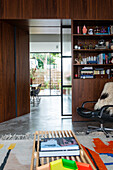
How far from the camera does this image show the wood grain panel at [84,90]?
419 cm

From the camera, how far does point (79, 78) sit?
4.54 metres

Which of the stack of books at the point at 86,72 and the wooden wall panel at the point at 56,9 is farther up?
the wooden wall panel at the point at 56,9

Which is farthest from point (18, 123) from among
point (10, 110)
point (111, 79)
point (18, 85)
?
point (111, 79)

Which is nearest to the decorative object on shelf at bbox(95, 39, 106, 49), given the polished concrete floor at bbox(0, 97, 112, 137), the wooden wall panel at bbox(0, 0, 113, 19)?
the wooden wall panel at bbox(0, 0, 113, 19)

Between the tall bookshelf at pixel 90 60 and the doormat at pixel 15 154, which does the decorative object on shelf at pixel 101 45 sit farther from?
the doormat at pixel 15 154

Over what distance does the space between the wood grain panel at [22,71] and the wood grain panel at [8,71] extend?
0.81ft

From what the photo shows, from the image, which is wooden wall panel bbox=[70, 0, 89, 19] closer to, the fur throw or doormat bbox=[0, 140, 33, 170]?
the fur throw

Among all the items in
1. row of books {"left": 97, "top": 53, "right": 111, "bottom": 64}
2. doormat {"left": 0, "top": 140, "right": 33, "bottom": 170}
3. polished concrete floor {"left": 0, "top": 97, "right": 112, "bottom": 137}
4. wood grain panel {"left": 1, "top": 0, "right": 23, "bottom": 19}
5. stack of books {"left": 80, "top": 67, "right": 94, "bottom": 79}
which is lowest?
polished concrete floor {"left": 0, "top": 97, "right": 112, "bottom": 137}

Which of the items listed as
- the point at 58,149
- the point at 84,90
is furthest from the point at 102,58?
the point at 58,149

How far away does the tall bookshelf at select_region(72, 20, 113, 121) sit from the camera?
4.20 metres

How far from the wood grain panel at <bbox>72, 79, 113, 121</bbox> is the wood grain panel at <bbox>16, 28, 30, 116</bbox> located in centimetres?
158

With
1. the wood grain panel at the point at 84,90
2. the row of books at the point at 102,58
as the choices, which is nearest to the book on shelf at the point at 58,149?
the wood grain panel at the point at 84,90

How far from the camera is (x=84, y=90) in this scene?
4.21 metres

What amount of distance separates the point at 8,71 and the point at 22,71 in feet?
2.13
